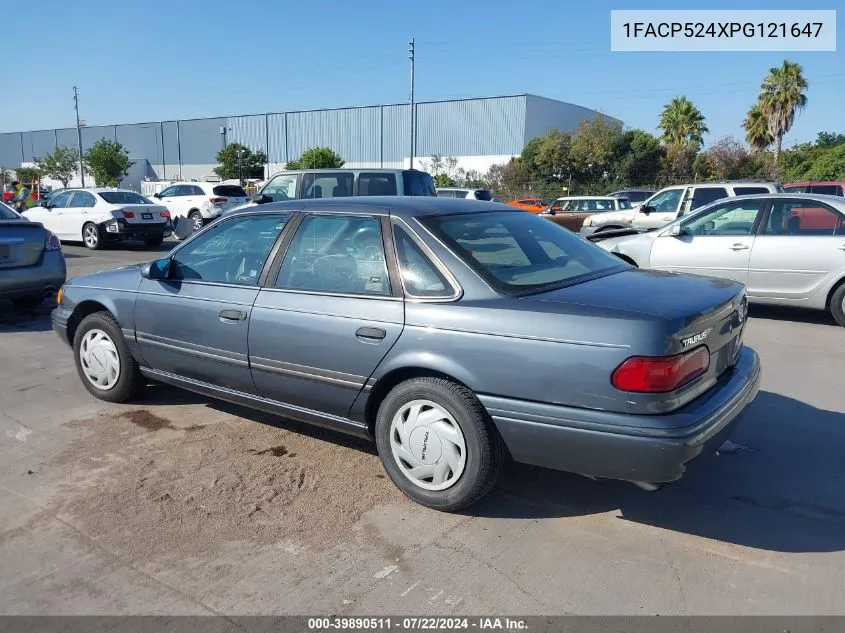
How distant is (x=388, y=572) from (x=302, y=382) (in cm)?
126

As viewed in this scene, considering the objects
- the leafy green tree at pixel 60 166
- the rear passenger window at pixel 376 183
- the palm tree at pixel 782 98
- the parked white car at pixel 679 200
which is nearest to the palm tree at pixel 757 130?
the palm tree at pixel 782 98

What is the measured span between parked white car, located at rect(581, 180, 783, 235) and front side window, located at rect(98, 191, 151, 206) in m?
11.4

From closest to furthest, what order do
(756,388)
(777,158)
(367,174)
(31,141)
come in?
(756,388) → (367,174) → (777,158) → (31,141)

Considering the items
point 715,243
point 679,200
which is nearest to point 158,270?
point 715,243

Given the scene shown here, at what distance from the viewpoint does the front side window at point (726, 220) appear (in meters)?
8.44

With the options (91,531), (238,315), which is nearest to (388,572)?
(91,531)

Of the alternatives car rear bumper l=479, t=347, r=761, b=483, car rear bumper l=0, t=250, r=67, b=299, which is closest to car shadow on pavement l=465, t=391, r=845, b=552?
car rear bumper l=479, t=347, r=761, b=483

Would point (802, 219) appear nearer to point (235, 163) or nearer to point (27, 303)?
point (27, 303)

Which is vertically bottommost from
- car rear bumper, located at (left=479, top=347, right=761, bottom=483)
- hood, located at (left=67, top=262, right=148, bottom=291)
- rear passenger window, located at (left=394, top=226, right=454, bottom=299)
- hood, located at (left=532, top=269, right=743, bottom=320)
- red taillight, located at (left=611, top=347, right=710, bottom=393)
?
car rear bumper, located at (left=479, top=347, right=761, bottom=483)

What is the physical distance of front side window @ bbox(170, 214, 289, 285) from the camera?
4.23 metres

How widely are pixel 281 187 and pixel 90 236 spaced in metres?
6.53

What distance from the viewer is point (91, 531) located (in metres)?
3.32

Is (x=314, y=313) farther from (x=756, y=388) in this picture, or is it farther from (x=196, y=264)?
(x=756, y=388)

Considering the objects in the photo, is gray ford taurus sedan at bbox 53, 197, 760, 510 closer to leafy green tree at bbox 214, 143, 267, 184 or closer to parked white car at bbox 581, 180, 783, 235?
parked white car at bbox 581, 180, 783, 235
